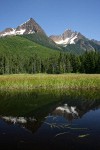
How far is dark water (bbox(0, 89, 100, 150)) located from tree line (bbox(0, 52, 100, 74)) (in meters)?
116

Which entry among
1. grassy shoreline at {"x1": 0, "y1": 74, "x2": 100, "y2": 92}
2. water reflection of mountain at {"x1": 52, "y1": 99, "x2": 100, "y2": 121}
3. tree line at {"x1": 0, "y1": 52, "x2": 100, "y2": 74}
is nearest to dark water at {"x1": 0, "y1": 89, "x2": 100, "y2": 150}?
water reflection of mountain at {"x1": 52, "y1": 99, "x2": 100, "y2": 121}

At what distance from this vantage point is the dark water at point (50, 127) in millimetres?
15562

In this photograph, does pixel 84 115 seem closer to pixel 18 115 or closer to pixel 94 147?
pixel 18 115

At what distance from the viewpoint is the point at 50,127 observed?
65.0ft

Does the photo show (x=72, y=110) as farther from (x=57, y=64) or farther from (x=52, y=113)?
(x=57, y=64)

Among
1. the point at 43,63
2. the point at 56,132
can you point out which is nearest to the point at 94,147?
the point at 56,132

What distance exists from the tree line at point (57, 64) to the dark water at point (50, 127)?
116m

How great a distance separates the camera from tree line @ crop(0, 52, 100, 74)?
143m

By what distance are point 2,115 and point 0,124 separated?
360 cm

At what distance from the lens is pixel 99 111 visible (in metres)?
26.4

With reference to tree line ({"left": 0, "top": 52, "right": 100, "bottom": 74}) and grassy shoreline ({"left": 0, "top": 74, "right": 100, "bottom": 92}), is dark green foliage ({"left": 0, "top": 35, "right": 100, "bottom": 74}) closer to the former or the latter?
tree line ({"left": 0, "top": 52, "right": 100, "bottom": 74})

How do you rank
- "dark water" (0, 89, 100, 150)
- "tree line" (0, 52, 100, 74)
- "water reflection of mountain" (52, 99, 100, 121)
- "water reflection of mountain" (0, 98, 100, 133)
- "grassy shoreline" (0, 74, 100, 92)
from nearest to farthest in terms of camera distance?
1. "dark water" (0, 89, 100, 150)
2. "water reflection of mountain" (0, 98, 100, 133)
3. "water reflection of mountain" (52, 99, 100, 121)
4. "grassy shoreline" (0, 74, 100, 92)
5. "tree line" (0, 52, 100, 74)

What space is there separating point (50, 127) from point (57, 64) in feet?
528

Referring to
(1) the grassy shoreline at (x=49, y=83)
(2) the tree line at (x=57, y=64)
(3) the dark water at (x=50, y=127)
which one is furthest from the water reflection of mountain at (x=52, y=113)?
(2) the tree line at (x=57, y=64)
